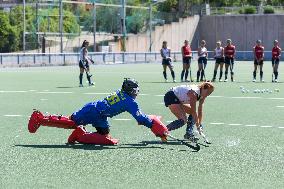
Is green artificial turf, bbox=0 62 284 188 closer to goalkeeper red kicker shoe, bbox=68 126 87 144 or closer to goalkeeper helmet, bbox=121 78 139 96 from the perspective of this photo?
goalkeeper red kicker shoe, bbox=68 126 87 144

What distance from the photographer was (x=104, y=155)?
11.0 metres

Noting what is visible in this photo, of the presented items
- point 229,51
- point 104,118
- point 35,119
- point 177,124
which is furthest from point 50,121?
point 229,51

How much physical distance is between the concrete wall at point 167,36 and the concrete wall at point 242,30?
1.87 m

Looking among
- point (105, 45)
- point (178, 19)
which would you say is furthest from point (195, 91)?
point (178, 19)

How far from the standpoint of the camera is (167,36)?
83875 millimetres

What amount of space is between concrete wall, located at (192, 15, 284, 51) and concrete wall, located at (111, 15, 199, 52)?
6.12 ft

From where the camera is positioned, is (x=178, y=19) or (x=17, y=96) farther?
(x=178, y=19)

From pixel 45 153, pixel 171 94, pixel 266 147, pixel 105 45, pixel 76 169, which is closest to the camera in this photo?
pixel 76 169

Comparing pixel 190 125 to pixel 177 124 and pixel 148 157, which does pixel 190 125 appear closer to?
pixel 177 124

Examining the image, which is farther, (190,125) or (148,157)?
(190,125)

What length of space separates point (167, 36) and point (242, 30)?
10.9 m

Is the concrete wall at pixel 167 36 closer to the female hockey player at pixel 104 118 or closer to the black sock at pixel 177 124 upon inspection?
the black sock at pixel 177 124

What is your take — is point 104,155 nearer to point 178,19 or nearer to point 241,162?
point 241,162

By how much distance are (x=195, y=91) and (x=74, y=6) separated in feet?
306
